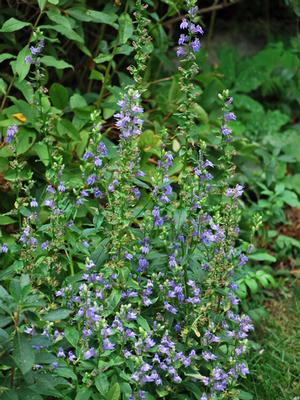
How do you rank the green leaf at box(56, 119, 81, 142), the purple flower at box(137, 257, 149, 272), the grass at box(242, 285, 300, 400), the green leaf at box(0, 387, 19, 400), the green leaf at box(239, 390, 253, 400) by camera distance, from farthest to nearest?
the green leaf at box(56, 119, 81, 142) < the grass at box(242, 285, 300, 400) < the green leaf at box(239, 390, 253, 400) < the purple flower at box(137, 257, 149, 272) < the green leaf at box(0, 387, 19, 400)

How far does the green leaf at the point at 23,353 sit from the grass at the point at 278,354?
1.28 metres

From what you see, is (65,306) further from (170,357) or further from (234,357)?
(234,357)

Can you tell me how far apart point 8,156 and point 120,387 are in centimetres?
140

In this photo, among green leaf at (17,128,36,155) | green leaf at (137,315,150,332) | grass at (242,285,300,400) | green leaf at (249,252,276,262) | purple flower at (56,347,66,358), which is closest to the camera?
purple flower at (56,347,66,358)

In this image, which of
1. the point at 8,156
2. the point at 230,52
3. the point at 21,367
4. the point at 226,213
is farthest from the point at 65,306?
the point at 230,52

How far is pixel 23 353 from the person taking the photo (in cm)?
246

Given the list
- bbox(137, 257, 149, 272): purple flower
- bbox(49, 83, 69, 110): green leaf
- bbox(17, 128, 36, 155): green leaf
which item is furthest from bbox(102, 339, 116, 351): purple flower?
bbox(49, 83, 69, 110): green leaf

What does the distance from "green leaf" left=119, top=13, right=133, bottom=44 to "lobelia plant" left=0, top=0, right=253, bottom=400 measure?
58 centimetres

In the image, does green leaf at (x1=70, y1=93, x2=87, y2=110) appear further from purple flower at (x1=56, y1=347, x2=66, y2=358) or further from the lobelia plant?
purple flower at (x1=56, y1=347, x2=66, y2=358)

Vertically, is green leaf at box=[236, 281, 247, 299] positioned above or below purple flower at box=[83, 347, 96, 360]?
below

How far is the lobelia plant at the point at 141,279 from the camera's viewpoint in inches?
108

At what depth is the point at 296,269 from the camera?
453cm

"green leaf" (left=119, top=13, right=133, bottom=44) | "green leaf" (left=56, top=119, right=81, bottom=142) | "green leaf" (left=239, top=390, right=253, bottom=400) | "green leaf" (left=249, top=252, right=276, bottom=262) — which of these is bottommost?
"green leaf" (left=239, top=390, right=253, bottom=400)

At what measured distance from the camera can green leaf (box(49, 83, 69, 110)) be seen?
3969mm
